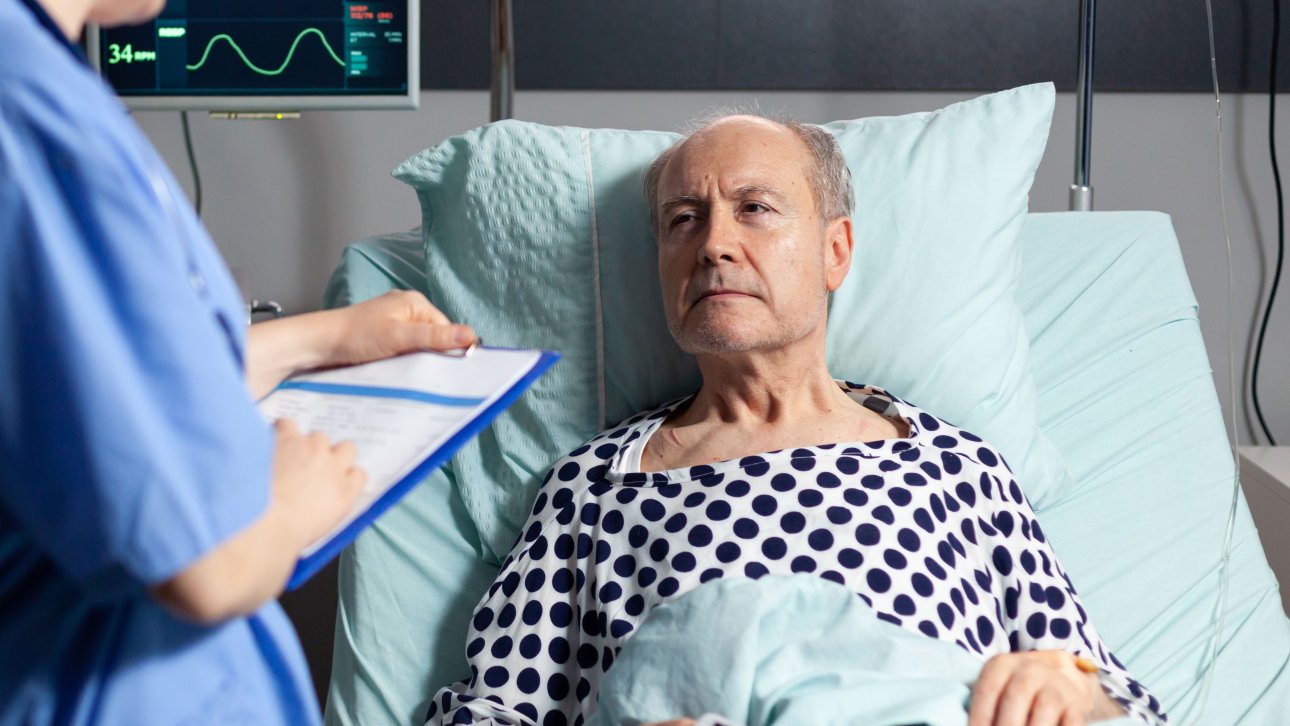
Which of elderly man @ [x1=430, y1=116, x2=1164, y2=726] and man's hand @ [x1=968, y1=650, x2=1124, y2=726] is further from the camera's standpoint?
elderly man @ [x1=430, y1=116, x2=1164, y2=726]

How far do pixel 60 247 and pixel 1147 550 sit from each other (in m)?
1.32

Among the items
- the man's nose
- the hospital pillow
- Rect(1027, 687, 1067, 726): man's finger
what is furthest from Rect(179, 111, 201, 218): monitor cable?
Rect(1027, 687, 1067, 726): man's finger

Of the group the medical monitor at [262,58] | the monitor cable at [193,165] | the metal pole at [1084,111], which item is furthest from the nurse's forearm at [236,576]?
the monitor cable at [193,165]

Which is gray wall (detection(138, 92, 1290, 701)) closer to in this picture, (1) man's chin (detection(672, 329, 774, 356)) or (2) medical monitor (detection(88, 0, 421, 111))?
(2) medical monitor (detection(88, 0, 421, 111))

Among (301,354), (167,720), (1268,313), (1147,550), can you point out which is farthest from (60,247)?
(1268,313)

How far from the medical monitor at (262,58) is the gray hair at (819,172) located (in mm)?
482

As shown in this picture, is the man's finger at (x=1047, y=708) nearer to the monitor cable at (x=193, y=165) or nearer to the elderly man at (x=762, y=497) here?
the elderly man at (x=762, y=497)

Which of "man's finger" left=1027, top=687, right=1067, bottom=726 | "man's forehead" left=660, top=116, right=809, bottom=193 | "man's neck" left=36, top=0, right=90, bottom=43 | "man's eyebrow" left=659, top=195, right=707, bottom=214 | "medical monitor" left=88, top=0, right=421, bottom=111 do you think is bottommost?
"man's finger" left=1027, top=687, right=1067, bottom=726

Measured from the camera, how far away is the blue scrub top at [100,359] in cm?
48

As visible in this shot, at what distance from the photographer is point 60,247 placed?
18.7 inches

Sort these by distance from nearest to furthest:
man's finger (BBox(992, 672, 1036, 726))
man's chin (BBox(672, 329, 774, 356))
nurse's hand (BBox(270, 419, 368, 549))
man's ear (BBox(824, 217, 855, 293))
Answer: nurse's hand (BBox(270, 419, 368, 549)), man's finger (BBox(992, 672, 1036, 726)), man's chin (BBox(672, 329, 774, 356)), man's ear (BBox(824, 217, 855, 293))

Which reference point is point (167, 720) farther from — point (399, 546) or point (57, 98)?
point (399, 546)

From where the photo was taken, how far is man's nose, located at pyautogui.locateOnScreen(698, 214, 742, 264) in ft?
4.34

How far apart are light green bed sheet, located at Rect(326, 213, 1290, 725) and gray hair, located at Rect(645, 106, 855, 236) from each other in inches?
14.3
